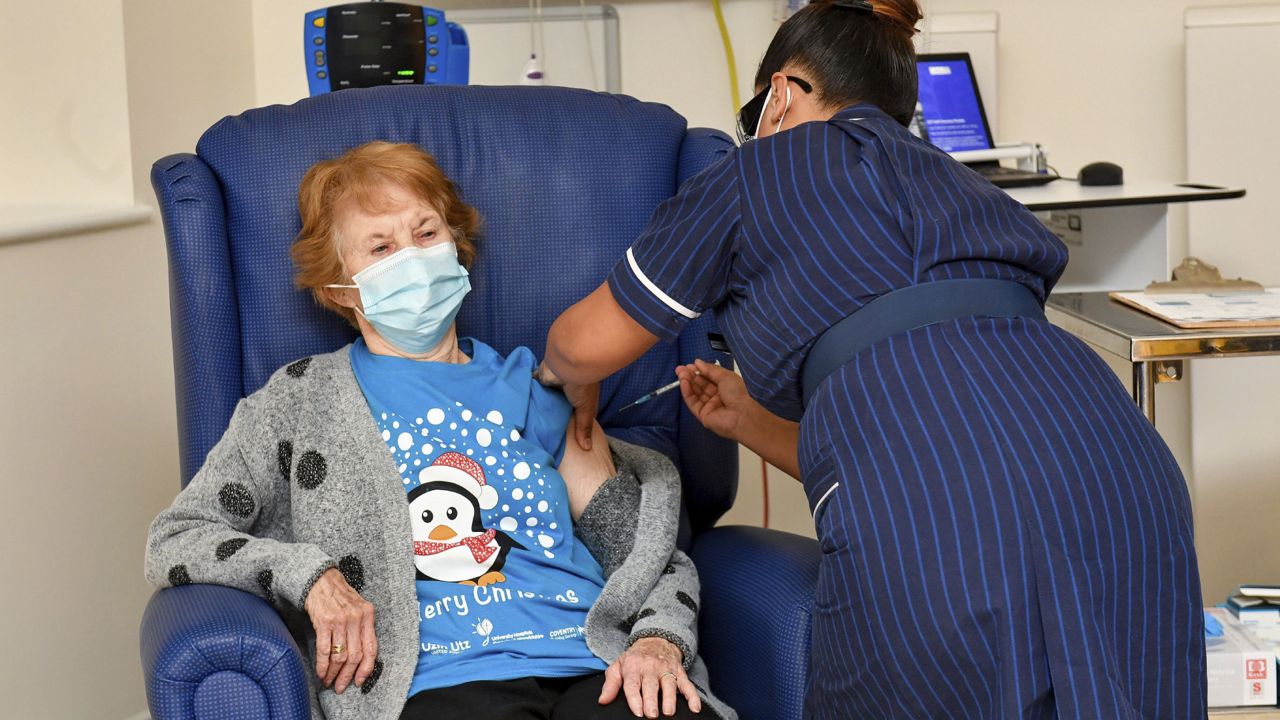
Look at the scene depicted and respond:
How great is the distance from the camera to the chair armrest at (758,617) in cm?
→ 148

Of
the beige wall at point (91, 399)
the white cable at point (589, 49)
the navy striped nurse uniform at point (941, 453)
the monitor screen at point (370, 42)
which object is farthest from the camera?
the white cable at point (589, 49)

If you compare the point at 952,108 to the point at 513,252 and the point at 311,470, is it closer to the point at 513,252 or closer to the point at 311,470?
the point at 513,252

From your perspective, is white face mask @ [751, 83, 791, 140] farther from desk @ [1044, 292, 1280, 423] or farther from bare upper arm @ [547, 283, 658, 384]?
desk @ [1044, 292, 1280, 423]

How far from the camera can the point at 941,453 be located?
1.20m

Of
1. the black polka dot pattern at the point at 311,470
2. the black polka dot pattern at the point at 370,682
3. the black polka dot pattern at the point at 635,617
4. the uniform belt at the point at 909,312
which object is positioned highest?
the uniform belt at the point at 909,312

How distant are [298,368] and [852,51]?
783 millimetres

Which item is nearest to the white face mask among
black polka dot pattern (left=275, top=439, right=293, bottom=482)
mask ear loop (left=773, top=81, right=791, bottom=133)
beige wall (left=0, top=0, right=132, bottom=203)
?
mask ear loop (left=773, top=81, right=791, bottom=133)

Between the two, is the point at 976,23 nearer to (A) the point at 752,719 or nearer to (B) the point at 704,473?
(B) the point at 704,473

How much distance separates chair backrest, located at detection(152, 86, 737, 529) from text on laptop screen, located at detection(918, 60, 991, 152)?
1115mm

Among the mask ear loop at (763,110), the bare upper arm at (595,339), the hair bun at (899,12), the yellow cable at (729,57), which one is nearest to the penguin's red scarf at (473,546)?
the bare upper arm at (595,339)

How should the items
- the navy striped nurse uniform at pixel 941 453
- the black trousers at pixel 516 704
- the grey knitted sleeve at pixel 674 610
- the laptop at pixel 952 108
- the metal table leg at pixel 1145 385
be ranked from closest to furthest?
the navy striped nurse uniform at pixel 941 453 → the black trousers at pixel 516 704 → the grey knitted sleeve at pixel 674 610 → the metal table leg at pixel 1145 385 → the laptop at pixel 952 108

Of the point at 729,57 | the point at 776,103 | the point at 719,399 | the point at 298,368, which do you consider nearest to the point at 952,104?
the point at 729,57

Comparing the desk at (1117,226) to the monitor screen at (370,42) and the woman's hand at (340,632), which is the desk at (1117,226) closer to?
the monitor screen at (370,42)

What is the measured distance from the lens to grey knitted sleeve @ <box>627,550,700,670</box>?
4.99 ft
